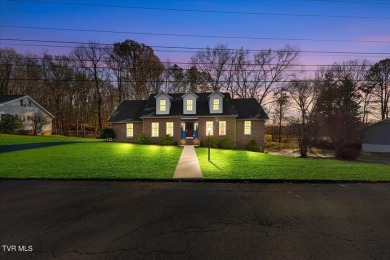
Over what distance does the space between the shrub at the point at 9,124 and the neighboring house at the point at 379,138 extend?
48320 millimetres

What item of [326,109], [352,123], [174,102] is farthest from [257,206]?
[326,109]

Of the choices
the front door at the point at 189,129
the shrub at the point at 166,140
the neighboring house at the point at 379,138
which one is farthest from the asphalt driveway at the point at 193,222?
the neighboring house at the point at 379,138

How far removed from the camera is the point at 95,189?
699 centimetres

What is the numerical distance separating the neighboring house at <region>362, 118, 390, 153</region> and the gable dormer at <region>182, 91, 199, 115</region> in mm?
24399

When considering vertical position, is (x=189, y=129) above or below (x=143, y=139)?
above

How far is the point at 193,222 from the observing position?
A: 183 inches

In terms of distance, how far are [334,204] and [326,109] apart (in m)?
31.3

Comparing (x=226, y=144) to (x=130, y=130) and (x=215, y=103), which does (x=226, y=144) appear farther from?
(x=130, y=130)

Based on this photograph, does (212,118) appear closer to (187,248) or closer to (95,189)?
(95,189)

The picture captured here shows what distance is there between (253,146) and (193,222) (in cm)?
1947

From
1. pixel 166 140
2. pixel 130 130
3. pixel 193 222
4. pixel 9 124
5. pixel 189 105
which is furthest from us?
pixel 9 124

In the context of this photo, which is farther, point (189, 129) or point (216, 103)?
point (189, 129)

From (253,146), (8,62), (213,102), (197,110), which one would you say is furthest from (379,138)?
(8,62)

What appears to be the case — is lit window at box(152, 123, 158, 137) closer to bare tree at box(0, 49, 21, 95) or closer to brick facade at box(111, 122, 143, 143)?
brick facade at box(111, 122, 143, 143)
